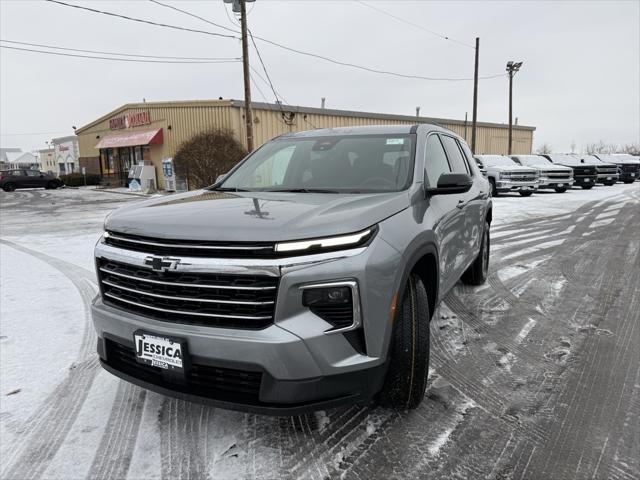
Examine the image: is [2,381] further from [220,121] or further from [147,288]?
[220,121]

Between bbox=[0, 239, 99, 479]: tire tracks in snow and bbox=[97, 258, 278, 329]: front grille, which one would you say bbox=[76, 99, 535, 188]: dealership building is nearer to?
bbox=[0, 239, 99, 479]: tire tracks in snow

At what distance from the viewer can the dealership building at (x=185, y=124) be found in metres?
23.7

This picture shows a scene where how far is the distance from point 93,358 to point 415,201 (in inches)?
109

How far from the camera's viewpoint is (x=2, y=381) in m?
3.29

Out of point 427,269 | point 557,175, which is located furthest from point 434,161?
point 557,175

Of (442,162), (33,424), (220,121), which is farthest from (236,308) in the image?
(220,121)

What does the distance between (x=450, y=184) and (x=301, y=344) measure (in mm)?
1611

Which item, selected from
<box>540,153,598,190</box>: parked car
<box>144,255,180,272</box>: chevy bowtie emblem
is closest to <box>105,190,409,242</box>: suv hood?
<box>144,255,180,272</box>: chevy bowtie emblem

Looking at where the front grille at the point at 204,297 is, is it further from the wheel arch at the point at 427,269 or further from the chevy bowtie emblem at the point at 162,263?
the wheel arch at the point at 427,269

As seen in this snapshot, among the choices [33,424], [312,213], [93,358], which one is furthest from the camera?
[93,358]

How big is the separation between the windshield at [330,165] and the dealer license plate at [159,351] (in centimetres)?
144

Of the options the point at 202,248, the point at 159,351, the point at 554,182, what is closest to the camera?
the point at 202,248

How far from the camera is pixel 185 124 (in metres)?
25.5

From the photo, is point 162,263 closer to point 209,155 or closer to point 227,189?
point 227,189
